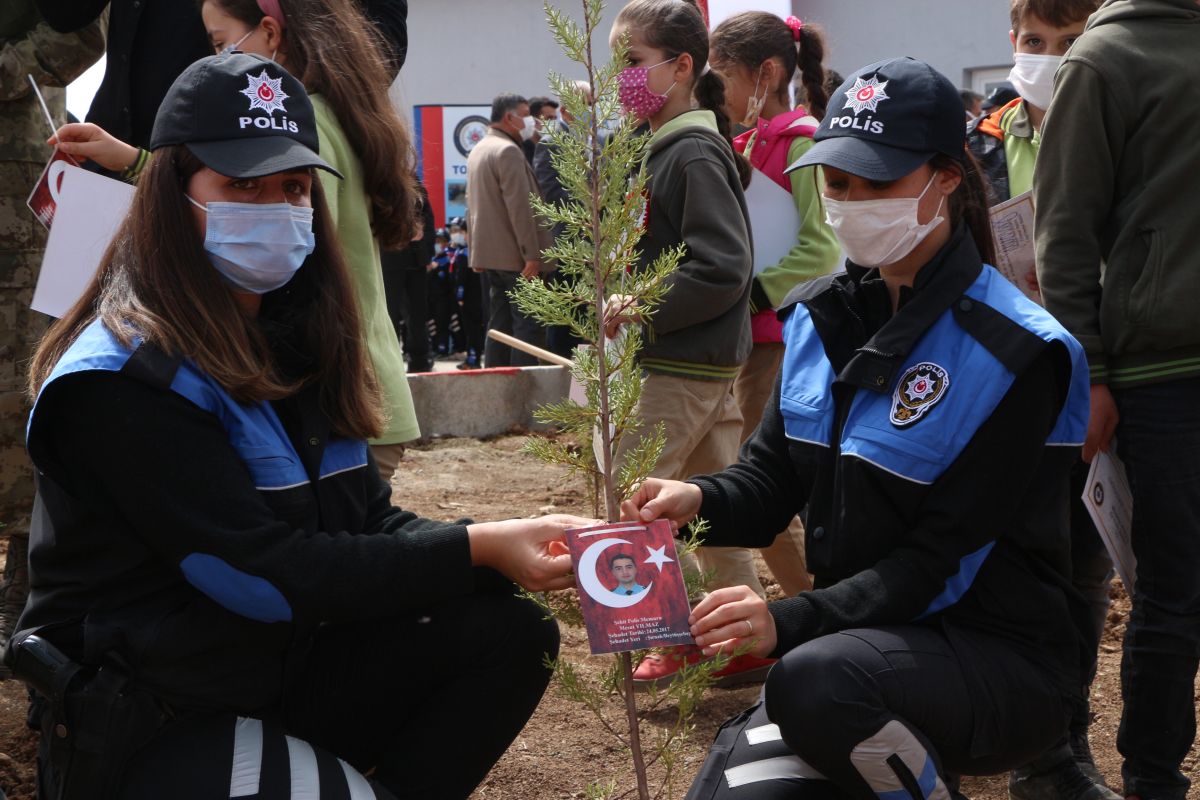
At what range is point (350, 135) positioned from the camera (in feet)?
10.4

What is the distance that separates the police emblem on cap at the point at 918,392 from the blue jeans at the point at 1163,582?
851mm

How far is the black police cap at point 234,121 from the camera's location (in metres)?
2.38

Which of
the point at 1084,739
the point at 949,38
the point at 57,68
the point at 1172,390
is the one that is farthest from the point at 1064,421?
the point at 949,38

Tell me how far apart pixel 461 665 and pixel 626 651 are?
0.52 m

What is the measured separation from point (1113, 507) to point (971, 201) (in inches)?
33.6

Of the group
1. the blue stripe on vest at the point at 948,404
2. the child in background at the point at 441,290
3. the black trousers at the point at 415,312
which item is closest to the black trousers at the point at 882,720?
the blue stripe on vest at the point at 948,404

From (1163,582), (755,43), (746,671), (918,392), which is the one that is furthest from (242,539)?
(755,43)

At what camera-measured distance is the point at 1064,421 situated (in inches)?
95.6

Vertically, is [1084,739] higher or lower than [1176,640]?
lower

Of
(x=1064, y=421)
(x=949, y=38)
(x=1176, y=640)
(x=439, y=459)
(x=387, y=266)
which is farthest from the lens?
(x=949, y=38)

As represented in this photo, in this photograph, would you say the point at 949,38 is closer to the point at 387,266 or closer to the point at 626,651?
the point at 387,266

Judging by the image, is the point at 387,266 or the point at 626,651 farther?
the point at 387,266

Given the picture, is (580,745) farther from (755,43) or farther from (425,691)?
(755,43)

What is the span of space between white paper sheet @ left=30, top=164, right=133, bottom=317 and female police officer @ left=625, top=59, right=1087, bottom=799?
1.43 m
